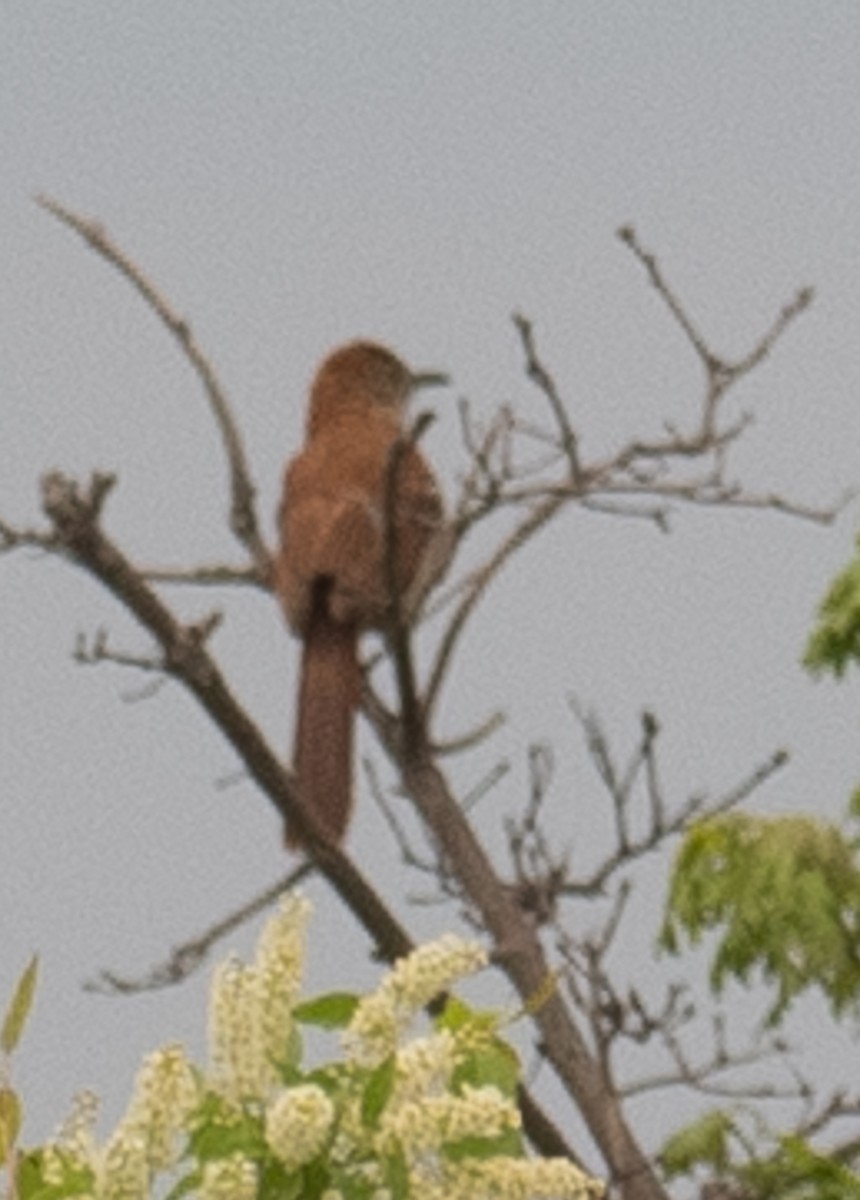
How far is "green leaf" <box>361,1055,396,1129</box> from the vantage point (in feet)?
7.64

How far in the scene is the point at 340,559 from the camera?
646 cm

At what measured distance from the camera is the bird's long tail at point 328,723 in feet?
19.8

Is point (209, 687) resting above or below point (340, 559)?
below

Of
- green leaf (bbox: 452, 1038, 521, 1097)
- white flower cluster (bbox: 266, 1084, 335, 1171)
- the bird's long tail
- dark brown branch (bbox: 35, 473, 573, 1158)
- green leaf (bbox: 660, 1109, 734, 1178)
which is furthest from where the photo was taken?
green leaf (bbox: 660, 1109, 734, 1178)

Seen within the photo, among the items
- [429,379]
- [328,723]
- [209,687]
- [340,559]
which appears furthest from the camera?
[429,379]

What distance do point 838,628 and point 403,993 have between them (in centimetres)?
772

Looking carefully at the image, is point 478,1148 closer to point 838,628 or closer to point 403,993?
point 403,993

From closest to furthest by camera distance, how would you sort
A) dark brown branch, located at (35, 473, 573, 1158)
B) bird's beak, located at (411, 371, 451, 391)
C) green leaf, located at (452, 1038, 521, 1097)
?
green leaf, located at (452, 1038, 521, 1097) < dark brown branch, located at (35, 473, 573, 1158) < bird's beak, located at (411, 371, 451, 391)

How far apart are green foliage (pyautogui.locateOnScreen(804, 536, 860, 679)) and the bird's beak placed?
244 centimetres

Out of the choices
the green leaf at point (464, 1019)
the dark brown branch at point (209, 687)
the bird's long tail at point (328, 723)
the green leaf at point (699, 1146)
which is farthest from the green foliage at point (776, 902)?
the green leaf at point (464, 1019)

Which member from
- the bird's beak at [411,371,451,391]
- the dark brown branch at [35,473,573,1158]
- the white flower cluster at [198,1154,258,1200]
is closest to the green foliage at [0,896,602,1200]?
the white flower cluster at [198,1154,258,1200]

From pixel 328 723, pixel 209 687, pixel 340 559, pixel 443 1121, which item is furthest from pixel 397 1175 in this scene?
pixel 340 559

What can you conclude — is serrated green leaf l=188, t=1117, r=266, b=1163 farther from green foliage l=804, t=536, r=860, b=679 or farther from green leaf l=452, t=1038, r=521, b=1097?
green foliage l=804, t=536, r=860, b=679

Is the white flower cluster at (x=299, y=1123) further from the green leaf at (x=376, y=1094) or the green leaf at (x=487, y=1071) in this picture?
the green leaf at (x=487, y=1071)
